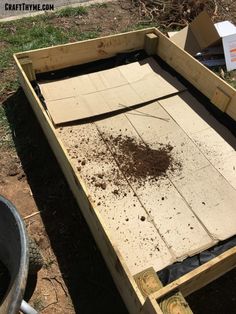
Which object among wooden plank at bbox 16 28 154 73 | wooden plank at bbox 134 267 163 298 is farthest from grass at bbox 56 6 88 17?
wooden plank at bbox 134 267 163 298

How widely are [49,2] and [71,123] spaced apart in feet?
10.9

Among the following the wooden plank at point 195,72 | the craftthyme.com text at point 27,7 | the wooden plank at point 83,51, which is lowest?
the wooden plank at point 195,72

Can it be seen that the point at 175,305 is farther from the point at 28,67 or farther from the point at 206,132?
the point at 28,67

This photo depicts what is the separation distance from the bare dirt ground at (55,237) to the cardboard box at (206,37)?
7.89 feet

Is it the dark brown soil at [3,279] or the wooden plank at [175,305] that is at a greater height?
the dark brown soil at [3,279]

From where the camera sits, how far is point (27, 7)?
18.8 feet

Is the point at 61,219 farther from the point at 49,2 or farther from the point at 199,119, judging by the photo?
the point at 49,2

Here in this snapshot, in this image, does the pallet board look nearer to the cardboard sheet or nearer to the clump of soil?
the clump of soil

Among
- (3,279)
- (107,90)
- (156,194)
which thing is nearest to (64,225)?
(3,279)

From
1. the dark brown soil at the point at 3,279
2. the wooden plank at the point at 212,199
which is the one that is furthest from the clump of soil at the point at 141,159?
the dark brown soil at the point at 3,279

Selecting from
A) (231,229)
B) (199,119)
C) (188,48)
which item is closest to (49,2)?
(188,48)

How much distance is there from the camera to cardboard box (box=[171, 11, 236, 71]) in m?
4.56

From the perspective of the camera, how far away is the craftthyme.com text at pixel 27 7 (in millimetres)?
5664

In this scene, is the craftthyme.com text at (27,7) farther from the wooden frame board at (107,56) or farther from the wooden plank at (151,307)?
the wooden plank at (151,307)
